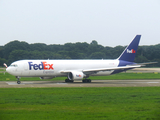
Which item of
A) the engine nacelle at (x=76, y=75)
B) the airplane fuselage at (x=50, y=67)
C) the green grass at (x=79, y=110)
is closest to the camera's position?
the green grass at (x=79, y=110)

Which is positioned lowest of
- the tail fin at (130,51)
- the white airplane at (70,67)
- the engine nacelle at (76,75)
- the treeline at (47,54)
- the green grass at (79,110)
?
the green grass at (79,110)

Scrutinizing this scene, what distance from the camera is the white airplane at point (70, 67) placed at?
1489 inches

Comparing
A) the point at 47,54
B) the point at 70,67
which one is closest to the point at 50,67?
the point at 70,67

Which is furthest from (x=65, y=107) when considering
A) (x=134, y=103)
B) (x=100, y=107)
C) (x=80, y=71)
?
(x=80, y=71)

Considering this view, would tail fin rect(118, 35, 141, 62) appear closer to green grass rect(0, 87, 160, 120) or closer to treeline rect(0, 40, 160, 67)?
green grass rect(0, 87, 160, 120)

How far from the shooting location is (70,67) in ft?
138

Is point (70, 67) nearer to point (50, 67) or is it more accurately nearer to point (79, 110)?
point (50, 67)

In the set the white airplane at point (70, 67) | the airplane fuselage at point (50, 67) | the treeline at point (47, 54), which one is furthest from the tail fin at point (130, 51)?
the treeline at point (47, 54)

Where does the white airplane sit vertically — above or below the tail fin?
below

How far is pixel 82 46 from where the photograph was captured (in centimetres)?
14288

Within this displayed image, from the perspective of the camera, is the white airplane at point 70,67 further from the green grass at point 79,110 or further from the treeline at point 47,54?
the treeline at point 47,54

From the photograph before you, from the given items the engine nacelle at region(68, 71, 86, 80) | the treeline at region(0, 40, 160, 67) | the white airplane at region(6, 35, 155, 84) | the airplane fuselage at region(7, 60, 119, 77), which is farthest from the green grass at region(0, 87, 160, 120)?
the treeline at region(0, 40, 160, 67)

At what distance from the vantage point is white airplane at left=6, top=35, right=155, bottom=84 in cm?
3781

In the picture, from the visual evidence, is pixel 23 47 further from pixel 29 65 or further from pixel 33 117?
pixel 33 117
